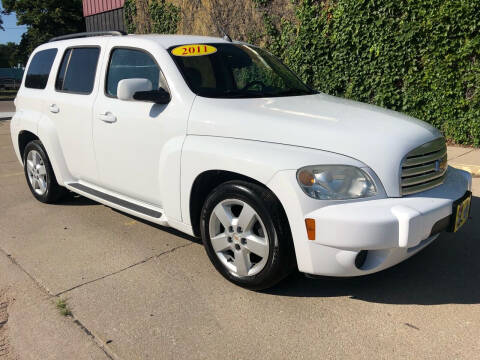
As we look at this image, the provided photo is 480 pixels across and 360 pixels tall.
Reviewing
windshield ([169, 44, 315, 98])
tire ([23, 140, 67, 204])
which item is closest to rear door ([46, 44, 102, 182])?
tire ([23, 140, 67, 204])

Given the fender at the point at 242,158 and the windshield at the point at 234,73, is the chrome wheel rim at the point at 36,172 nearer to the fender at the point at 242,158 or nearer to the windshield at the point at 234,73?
the windshield at the point at 234,73

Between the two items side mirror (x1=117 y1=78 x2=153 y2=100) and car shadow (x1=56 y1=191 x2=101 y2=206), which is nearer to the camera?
side mirror (x1=117 y1=78 x2=153 y2=100)

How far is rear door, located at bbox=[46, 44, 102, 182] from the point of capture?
412 centimetres

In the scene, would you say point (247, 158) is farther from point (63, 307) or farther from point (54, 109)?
point (54, 109)

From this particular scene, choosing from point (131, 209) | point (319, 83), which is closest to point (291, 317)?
point (131, 209)

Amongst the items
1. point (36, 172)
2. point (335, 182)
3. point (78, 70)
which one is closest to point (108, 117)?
point (78, 70)

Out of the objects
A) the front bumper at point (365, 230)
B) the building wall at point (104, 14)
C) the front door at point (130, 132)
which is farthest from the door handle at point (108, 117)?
the building wall at point (104, 14)

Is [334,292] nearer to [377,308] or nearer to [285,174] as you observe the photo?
[377,308]

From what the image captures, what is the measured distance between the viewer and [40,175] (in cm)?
508

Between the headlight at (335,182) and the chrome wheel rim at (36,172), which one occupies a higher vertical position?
the headlight at (335,182)

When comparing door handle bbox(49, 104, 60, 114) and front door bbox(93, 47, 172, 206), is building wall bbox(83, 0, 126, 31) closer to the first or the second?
door handle bbox(49, 104, 60, 114)

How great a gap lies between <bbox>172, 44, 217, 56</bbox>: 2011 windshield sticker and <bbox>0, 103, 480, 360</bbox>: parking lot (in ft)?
5.26

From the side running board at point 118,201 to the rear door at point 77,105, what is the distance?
0.10 meters

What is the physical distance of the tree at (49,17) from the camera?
35.8m
